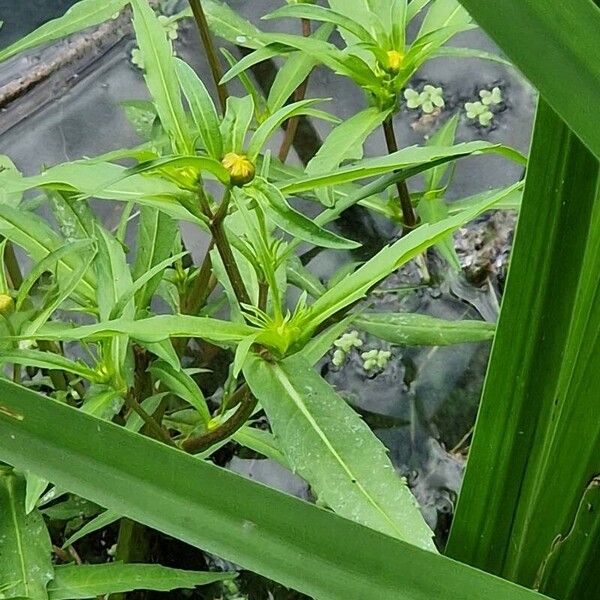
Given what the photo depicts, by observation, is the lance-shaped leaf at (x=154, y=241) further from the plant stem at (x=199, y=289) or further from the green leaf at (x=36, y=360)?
the green leaf at (x=36, y=360)

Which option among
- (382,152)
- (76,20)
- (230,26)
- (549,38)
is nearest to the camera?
(549,38)

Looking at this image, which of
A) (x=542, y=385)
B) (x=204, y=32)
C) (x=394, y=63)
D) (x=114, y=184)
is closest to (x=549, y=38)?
(x=542, y=385)

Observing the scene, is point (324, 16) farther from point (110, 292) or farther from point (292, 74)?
point (110, 292)

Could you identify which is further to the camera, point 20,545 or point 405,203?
point 405,203

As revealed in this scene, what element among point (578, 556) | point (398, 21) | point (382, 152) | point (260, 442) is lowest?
point (578, 556)

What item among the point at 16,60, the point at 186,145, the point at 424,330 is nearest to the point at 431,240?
the point at 186,145

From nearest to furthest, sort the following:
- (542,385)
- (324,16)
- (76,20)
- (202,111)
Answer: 1. (542,385)
2. (202,111)
3. (324,16)
4. (76,20)

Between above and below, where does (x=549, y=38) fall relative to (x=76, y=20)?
below

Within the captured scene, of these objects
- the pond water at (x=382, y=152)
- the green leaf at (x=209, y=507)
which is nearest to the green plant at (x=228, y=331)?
the green leaf at (x=209, y=507)
